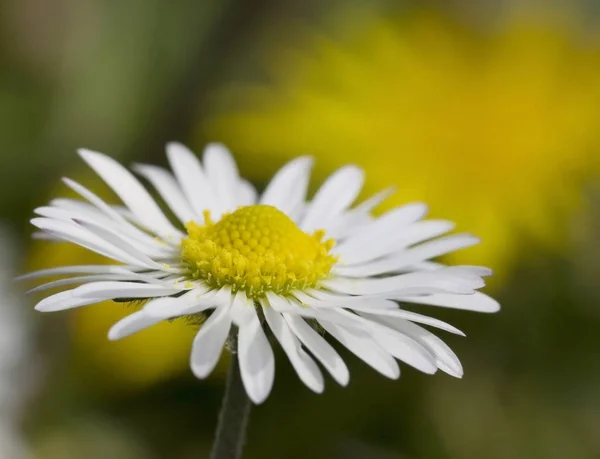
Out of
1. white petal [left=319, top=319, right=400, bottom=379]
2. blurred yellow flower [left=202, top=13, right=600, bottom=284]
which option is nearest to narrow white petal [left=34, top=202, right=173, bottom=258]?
white petal [left=319, top=319, right=400, bottom=379]

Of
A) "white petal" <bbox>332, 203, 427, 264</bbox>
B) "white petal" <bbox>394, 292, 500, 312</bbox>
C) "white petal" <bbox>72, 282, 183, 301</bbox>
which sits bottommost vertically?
"white petal" <bbox>72, 282, 183, 301</bbox>

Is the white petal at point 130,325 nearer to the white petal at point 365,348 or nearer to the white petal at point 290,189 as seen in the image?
the white petal at point 365,348

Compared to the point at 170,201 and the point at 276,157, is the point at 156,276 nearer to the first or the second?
the point at 170,201

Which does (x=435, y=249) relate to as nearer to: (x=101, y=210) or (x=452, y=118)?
(x=101, y=210)

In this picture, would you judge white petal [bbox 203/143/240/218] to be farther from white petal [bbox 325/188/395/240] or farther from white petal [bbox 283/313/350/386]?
white petal [bbox 283/313/350/386]

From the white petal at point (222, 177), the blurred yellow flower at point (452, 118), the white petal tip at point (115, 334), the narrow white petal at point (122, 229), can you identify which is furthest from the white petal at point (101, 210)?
the blurred yellow flower at point (452, 118)

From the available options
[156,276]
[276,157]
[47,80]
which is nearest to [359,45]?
[276,157]

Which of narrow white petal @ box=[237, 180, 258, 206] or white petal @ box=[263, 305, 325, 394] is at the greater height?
narrow white petal @ box=[237, 180, 258, 206]
